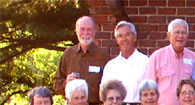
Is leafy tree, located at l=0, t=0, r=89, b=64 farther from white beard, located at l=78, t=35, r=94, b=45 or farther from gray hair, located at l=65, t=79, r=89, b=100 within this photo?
gray hair, located at l=65, t=79, r=89, b=100

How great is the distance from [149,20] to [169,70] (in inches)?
54.8

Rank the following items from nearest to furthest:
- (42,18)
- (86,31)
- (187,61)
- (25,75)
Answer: (187,61)
(86,31)
(42,18)
(25,75)

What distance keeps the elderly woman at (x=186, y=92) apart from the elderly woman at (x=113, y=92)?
51cm

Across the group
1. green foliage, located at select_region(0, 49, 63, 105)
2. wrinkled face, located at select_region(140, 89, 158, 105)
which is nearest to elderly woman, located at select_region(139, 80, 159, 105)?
wrinkled face, located at select_region(140, 89, 158, 105)

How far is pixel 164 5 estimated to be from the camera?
7.61 m

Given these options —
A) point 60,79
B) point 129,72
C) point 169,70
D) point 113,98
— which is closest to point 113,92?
point 113,98

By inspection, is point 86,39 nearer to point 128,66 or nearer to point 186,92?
point 128,66

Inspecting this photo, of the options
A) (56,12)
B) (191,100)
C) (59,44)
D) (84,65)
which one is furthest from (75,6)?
(191,100)

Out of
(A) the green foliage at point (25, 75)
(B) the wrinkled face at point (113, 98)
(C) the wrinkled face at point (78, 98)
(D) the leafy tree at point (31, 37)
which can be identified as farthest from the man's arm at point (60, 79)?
(A) the green foliage at point (25, 75)

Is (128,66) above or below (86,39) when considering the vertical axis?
below

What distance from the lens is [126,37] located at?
253 inches

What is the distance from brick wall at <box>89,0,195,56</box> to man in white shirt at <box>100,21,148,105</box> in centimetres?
108

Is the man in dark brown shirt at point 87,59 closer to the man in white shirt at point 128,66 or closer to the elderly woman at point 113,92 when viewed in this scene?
the man in white shirt at point 128,66

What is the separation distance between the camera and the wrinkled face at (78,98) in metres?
6.00
